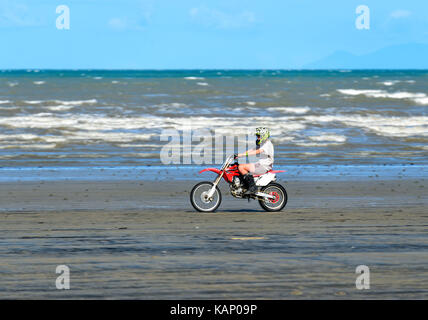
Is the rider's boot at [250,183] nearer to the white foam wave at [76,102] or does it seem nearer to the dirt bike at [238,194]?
the dirt bike at [238,194]

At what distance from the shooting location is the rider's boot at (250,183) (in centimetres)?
1332

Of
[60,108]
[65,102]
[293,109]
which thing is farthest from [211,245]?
[65,102]

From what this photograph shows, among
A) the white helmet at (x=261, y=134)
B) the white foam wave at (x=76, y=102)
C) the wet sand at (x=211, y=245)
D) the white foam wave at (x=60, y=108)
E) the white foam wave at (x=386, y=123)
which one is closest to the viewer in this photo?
the wet sand at (x=211, y=245)

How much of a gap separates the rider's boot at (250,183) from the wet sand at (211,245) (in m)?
0.36

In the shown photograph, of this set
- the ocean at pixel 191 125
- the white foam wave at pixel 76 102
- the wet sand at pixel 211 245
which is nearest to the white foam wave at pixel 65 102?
the white foam wave at pixel 76 102

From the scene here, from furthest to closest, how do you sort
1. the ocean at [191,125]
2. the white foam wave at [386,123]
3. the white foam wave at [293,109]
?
the white foam wave at [293,109] → the white foam wave at [386,123] → the ocean at [191,125]

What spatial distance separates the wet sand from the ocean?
467 cm

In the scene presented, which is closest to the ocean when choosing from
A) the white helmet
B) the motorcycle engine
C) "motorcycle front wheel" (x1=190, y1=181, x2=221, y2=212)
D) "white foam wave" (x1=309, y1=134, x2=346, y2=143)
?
"white foam wave" (x1=309, y1=134, x2=346, y2=143)

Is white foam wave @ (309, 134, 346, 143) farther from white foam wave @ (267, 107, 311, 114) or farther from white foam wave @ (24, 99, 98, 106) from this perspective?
white foam wave @ (24, 99, 98, 106)

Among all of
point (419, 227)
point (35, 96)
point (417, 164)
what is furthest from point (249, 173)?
point (35, 96)

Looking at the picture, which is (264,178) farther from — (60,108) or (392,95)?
(392,95)

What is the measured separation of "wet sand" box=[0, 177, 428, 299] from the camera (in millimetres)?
7773

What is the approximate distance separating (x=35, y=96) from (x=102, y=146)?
33084 mm

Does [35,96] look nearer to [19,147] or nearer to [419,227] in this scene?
→ [19,147]
